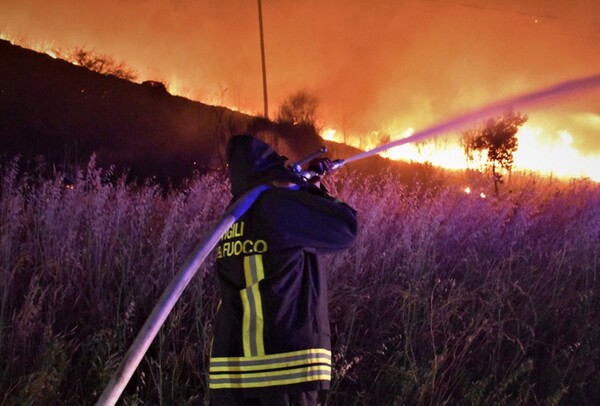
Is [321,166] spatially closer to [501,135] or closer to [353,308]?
[353,308]

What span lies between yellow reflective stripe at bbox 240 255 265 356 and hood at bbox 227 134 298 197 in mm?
278

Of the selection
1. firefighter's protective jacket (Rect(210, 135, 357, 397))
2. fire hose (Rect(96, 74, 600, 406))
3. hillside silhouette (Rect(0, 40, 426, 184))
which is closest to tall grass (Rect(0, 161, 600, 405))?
firefighter's protective jacket (Rect(210, 135, 357, 397))

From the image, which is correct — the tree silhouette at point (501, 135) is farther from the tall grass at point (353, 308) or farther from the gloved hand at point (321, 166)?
the gloved hand at point (321, 166)

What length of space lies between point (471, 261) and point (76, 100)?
23751mm

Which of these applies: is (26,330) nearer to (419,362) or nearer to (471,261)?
(419,362)

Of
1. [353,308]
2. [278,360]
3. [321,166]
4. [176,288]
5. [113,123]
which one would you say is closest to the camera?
[176,288]

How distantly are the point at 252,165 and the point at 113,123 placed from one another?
23.9 m

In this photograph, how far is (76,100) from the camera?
2606cm

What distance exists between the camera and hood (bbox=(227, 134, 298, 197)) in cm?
231

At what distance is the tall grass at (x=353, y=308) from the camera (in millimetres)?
3482

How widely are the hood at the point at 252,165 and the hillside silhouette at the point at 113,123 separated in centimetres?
1409

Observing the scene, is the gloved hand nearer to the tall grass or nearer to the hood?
the hood

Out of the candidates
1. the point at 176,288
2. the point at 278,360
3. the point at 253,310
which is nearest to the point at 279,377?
the point at 278,360

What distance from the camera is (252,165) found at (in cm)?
234
